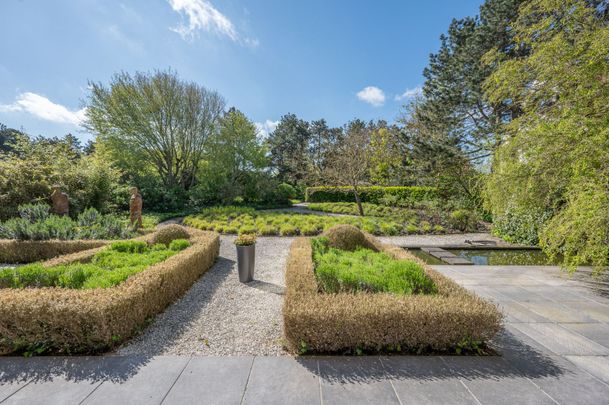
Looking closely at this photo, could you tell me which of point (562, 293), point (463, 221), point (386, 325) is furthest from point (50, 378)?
point (463, 221)

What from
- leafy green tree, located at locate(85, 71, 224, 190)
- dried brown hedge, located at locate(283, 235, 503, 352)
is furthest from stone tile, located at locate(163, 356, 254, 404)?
leafy green tree, located at locate(85, 71, 224, 190)

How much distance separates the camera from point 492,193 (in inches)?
264

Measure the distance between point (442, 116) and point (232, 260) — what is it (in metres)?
15.2

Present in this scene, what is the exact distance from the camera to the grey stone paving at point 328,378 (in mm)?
2049

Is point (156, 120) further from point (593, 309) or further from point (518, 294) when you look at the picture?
point (593, 309)

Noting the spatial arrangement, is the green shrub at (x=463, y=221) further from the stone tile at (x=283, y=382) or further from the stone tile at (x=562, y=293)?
the stone tile at (x=283, y=382)

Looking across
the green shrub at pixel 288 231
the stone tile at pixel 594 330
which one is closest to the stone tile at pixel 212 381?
the stone tile at pixel 594 330

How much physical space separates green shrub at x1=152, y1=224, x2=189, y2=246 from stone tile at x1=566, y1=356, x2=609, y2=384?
682 cm

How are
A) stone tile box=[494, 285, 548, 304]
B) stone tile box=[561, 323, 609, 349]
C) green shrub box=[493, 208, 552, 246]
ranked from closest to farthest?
stone tile box=[561, 323, 609, 349] → stone tile box=[494, 285, 548, 304] → green shrub box=[493, 208, 552, 246]

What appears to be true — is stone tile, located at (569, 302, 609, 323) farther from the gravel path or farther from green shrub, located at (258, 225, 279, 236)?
green shrub, located at (258, 225, 279, 236)

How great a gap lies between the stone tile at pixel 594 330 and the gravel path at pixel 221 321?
3.62 meters

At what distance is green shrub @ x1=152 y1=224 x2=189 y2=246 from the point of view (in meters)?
5.99

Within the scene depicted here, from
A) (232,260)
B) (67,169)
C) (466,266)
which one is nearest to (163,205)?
(67,169)

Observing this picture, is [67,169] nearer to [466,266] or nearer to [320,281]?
[320,281]
